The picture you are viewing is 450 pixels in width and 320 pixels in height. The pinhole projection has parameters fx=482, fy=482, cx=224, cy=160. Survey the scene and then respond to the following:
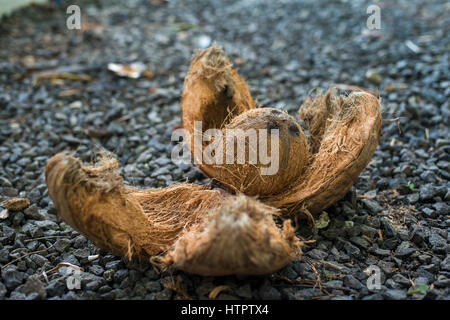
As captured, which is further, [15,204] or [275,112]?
[15,204]

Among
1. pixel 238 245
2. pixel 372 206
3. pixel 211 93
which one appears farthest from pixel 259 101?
pixel 238 245

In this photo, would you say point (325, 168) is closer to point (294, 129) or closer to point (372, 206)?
point (294, 129)

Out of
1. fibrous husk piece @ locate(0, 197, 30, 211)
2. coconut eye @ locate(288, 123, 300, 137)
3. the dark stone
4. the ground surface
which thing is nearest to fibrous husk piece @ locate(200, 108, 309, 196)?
coconut eye @ locate(288, 123, 300, 137)

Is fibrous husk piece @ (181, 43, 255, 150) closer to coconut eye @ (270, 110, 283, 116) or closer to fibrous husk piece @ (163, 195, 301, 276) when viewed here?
coconut eye @ (270, 110, 283, 116)

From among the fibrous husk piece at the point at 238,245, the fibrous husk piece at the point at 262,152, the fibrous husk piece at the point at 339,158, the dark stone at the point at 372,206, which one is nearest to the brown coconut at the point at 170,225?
the fibrous husk piece at the point at 238,245

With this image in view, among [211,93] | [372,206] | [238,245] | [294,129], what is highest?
[211,93]
